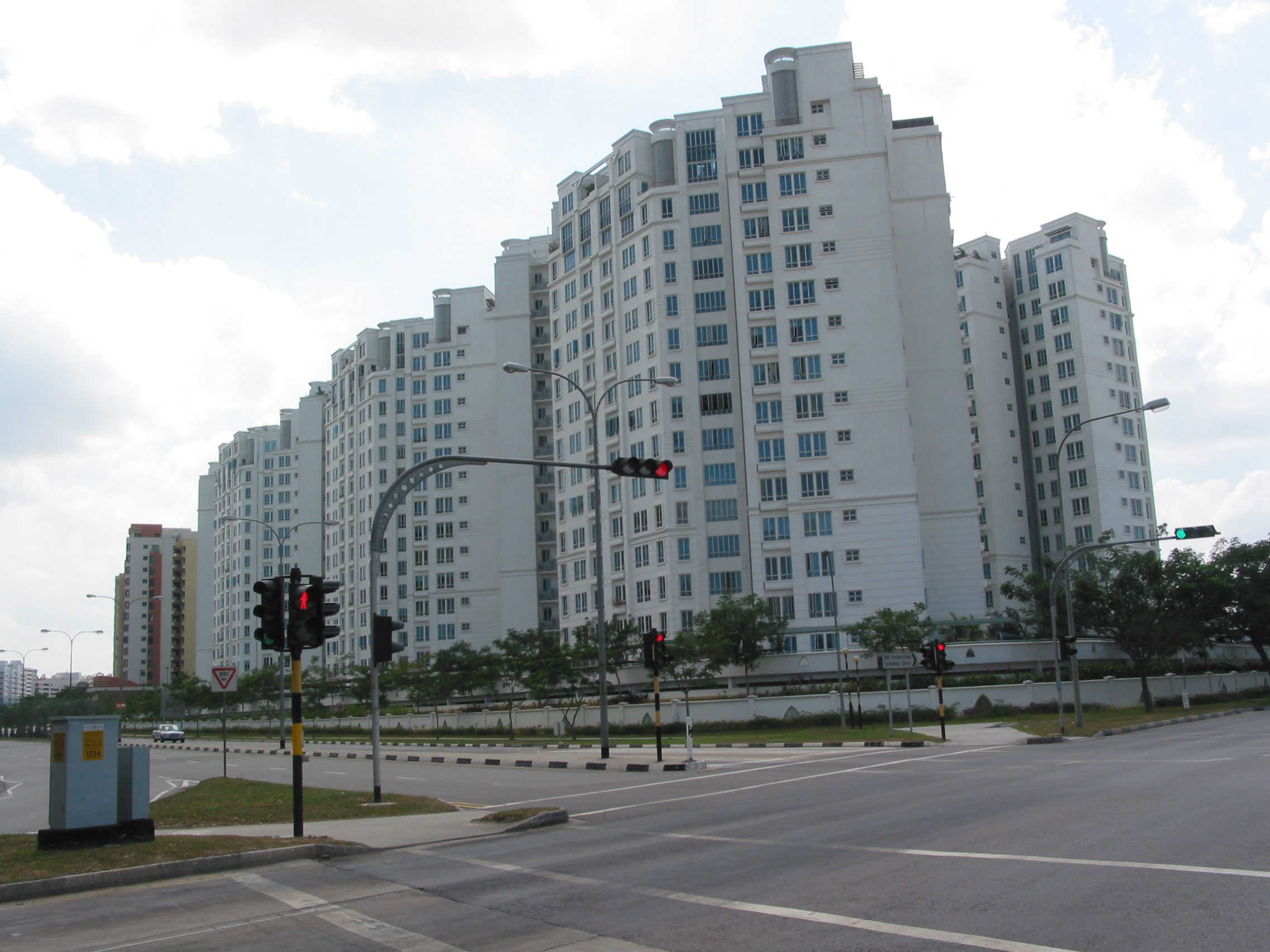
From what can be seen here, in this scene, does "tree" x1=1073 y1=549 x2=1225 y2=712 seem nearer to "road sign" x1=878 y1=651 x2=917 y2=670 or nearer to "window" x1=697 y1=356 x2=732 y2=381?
"road sign" x1=878 y1=651 x2=917 y2=670

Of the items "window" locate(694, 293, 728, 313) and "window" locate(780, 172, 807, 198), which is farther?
A: "window" locate(694, 293, 728, 313)

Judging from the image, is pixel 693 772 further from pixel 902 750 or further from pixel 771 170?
pixel 771 170

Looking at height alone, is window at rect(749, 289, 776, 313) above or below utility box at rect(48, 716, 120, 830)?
above

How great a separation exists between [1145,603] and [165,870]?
45941mm

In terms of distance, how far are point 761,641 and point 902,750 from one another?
41.7 meters

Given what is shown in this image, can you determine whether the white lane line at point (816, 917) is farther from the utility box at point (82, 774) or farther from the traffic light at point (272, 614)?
the utility box at point (82, 774)

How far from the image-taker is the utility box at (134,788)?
1384 centimetres

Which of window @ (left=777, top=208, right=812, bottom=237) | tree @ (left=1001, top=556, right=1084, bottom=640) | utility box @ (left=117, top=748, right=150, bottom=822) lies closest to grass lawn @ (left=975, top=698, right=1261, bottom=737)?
tree @ (left=1001, top=556, right=1084, bottom=640)

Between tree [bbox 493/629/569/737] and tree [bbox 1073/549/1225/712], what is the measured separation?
28.4 meters

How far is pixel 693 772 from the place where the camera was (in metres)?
25.1

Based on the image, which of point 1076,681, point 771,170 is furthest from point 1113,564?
point 771,170

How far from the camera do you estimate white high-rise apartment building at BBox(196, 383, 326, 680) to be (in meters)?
146

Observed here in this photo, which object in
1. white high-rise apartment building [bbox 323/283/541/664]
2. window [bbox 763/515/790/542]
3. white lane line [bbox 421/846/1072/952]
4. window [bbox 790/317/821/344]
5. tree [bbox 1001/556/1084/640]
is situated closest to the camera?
white lane line [bbox 421/846/1072/952]

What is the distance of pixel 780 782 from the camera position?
21234mm
